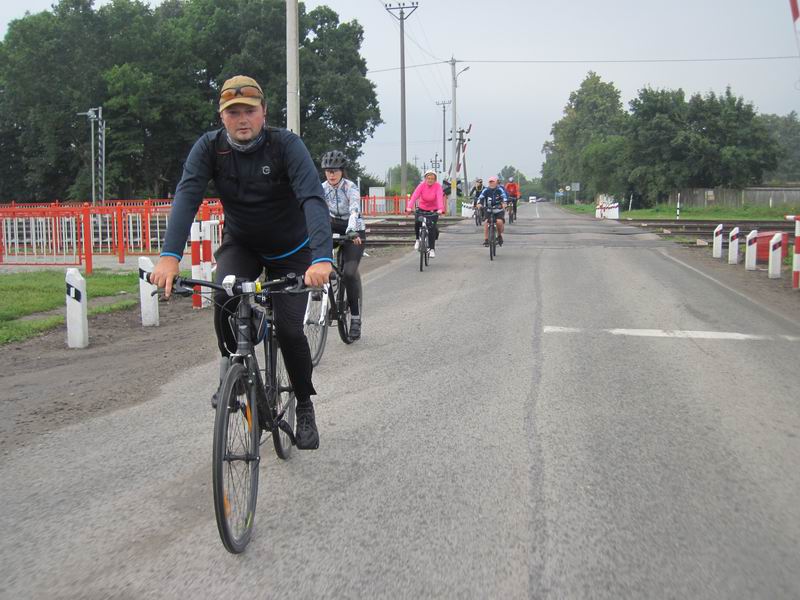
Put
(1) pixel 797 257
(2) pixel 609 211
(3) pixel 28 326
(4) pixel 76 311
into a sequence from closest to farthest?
(4) pixel 76 311 → (3) pixel 28 326 → (1) pixel 797 257 → (2) pixel 609 211

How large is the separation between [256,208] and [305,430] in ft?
4.13

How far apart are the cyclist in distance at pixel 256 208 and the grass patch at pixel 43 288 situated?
22.0 feet

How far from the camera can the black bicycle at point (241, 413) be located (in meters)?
3.17

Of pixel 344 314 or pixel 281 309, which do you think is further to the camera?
pixel 344 314

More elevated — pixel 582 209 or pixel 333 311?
pixel 582 209

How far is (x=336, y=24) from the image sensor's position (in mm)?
60312

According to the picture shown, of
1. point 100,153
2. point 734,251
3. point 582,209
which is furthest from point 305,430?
point 582,209

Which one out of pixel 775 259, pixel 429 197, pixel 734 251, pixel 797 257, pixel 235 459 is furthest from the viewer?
pixel 734 251

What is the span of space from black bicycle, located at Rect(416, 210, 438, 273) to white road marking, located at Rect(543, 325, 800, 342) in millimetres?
6540

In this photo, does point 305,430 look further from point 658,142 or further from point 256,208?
point 658,142

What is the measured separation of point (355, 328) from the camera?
320 inches

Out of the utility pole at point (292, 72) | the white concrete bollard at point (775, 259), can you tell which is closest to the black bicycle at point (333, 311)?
the utility pole at point (292, 72)

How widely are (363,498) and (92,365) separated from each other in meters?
4.23

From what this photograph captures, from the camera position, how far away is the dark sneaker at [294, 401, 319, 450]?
14.5ft
